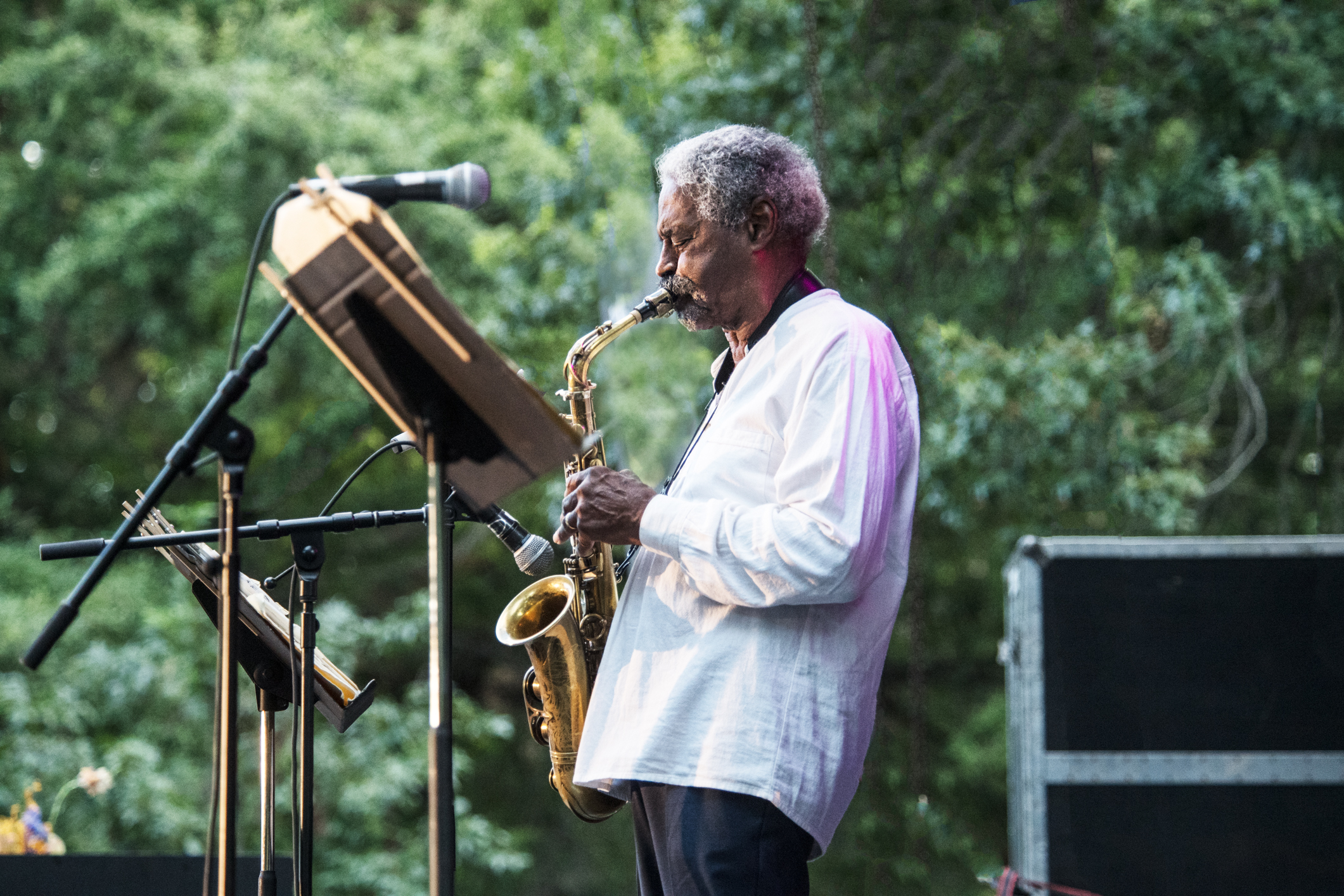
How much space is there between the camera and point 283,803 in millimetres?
6465

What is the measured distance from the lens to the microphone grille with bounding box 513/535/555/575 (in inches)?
84.0

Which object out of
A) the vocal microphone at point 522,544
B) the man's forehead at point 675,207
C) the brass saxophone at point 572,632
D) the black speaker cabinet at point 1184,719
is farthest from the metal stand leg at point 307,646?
the black speaker cabinet at point 1184,719

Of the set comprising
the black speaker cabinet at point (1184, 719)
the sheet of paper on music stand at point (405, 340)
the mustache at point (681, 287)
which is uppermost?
the mustache at point (681, 287)

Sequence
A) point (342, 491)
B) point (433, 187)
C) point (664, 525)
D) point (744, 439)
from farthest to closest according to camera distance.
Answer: point (342, 491), point (744, 439), point (664, 525), point (433, 187)

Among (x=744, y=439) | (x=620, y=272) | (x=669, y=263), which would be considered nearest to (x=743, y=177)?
(x=669, y=263)

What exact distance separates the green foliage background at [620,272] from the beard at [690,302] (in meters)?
2.40

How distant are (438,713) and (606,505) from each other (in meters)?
0.51

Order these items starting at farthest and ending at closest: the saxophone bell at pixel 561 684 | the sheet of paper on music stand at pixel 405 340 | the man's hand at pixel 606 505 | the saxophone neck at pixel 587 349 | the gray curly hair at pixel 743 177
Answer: the saxophone neck at pixel 587 349
the saxophone bell at pixel 561 684
the gray curly hair at pixel 743 177
the man's hand at pixel 606 505
the sheet of paper on music stand at pixel 405 340

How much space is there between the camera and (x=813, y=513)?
178cm

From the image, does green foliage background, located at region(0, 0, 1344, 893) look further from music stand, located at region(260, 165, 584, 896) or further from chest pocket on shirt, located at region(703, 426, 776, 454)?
music stand, located at region(260, 165, 584, 896)

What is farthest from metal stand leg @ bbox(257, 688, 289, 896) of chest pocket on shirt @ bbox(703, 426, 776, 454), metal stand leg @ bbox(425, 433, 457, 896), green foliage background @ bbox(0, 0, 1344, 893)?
green foliage background @ bbox(0, 0, 1344, 893)

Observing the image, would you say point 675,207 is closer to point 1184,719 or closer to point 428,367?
point 428,367

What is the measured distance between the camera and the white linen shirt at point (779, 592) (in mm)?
1776

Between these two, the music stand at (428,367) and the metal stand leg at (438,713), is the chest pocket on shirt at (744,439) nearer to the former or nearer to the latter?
the music stand at (428,367)
